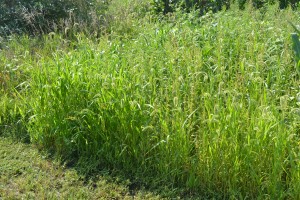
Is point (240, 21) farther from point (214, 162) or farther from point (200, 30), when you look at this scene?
point (214, 162)

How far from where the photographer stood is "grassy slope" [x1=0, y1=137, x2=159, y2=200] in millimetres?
4051

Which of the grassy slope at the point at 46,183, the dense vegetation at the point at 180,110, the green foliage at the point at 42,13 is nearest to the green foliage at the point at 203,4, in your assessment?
the green foliage at the point at 42,13

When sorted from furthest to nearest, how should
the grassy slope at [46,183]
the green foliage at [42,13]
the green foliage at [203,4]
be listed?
the green foliage at [203,4]
the green foliage at [42,13]
the grassy slope at [46,183]

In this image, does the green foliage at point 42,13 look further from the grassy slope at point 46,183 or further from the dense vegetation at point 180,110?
the grassy slope at point 46,183

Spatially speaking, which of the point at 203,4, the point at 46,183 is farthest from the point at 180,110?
the point at 203,4

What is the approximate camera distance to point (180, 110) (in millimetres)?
4035

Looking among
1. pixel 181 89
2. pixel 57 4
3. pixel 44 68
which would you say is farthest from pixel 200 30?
pixel 57 4

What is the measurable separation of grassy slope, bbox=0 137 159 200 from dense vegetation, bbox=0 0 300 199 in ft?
0.58

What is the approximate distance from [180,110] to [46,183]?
4.57 ft

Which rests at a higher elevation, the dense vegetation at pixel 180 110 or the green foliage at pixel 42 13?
the green foliage at pixel 42 13

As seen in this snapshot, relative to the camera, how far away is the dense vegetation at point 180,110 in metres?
3.80

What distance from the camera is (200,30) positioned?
594 cm

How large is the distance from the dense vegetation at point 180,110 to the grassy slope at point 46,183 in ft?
0.58

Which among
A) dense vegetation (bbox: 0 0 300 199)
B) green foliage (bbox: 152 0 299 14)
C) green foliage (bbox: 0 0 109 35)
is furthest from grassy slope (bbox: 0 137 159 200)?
green foliage (bbox: 152 0 299 14)
